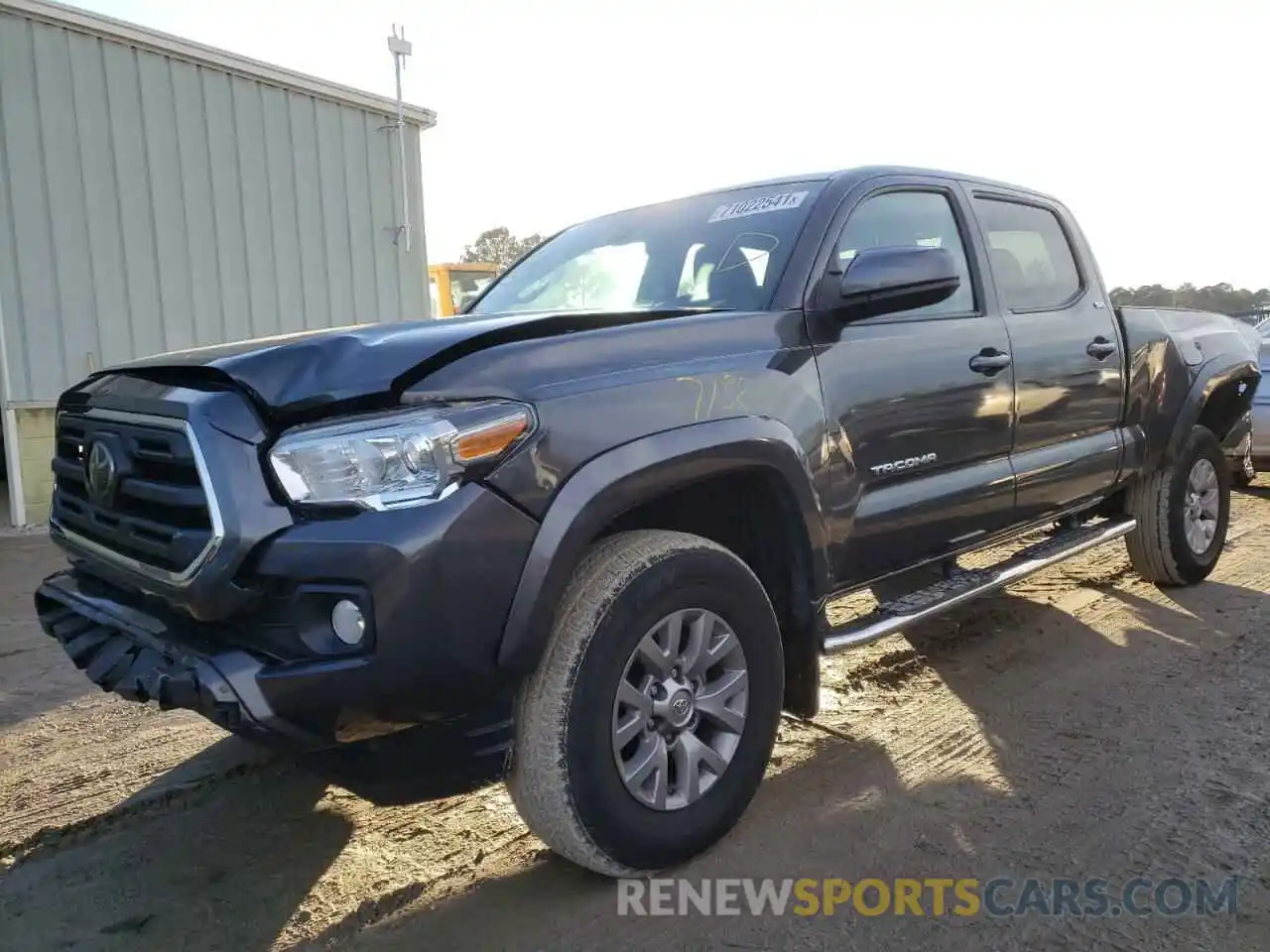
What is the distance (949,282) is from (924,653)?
75.5 inches

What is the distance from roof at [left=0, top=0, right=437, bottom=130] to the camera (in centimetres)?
761

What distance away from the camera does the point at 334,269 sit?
32.0 feet

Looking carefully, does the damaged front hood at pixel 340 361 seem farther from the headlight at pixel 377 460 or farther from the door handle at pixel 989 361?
the door handle at pixel 989 361

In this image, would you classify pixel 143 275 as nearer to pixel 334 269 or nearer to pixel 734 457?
pixel 334 269

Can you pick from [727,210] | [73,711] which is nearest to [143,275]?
[73,711]

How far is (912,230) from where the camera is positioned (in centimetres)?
354

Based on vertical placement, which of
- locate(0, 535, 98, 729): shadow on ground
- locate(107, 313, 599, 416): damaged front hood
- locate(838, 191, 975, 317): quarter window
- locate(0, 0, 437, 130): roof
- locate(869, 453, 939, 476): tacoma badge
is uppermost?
locate(0, 0, 437, 130): roof

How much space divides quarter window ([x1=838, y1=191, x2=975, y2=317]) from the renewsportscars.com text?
1.81 metres

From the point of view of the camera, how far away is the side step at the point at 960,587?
297cm

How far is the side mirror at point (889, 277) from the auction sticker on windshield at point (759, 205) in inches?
16.8

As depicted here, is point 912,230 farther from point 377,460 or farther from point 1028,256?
point 377,460

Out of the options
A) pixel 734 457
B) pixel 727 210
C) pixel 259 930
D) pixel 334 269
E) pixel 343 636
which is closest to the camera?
pixel 343 636

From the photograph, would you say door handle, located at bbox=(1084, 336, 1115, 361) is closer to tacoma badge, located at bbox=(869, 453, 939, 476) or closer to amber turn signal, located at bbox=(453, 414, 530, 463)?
tacoma badge, located at bbox=(869, 453, 939, 476)

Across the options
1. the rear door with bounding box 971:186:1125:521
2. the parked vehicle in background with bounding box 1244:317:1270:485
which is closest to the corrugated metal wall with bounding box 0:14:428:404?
the rear door with bounding box 971:186:1125:521
